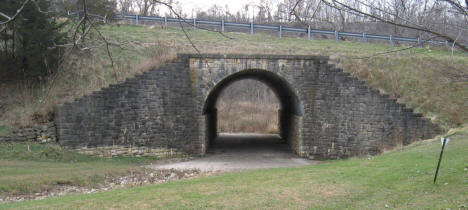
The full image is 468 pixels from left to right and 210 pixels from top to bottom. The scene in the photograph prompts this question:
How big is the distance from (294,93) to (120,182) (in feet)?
28.7

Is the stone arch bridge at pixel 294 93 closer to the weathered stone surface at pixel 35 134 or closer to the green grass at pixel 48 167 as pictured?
the green grass at pixel 48 167

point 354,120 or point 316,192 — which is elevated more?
point 354,120

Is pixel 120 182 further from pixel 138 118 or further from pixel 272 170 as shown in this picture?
pixel 272 170

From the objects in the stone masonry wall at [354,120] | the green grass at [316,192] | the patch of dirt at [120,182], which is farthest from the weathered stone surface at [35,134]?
the stone masonry wall at [354,120]

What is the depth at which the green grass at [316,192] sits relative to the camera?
Answer: 279 inches

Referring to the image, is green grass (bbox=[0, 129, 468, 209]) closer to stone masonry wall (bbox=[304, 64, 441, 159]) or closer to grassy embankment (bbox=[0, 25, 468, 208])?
grassy embankment (bbox=[0, 25, 468, 208])

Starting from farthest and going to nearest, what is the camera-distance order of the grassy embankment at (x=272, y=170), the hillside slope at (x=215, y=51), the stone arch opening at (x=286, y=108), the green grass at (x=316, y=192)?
the stone arch opening at (x=286, y=108) → the hillside slope at (x=215, y=51) → the grassy embankment at (x=272, y=170) → the green grass at (x=316, y=192)

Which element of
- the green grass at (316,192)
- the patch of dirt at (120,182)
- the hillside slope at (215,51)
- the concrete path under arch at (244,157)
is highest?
the hillside slope at (215,51)

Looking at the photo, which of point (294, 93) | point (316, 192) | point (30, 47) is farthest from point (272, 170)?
point (30, 47)

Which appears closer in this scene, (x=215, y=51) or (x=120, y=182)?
(x=120, y=182)

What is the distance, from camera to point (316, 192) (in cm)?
805

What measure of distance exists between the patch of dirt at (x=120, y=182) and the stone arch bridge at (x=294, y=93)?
9.38 feet

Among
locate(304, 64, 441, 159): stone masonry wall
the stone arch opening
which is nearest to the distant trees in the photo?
the stone arch opening

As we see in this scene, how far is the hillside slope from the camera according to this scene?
1487cm
